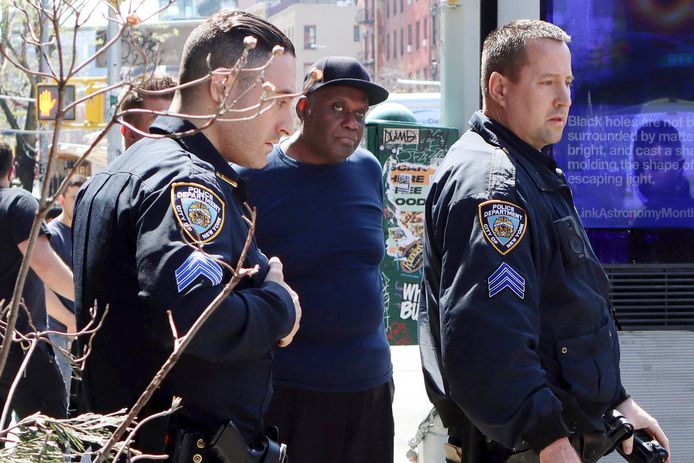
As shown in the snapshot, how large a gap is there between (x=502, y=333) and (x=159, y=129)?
108cm

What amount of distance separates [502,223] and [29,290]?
123 inches

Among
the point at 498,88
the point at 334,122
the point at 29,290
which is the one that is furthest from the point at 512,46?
the point at 29,290

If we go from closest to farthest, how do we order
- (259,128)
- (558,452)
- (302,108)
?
1. (259,128)
2. (558,452)
3. (302,108)

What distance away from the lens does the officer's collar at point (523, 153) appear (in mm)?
3219

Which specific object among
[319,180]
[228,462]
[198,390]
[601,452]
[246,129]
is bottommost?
[601,452]

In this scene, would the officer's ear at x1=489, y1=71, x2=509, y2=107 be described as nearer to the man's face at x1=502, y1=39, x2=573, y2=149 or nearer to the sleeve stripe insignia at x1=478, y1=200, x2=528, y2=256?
the man's face at x1=502, y1=39, x2=573, y2=149

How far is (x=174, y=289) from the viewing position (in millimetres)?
2314

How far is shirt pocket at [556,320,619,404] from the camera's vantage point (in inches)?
121

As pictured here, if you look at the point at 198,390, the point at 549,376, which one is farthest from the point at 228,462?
the point at 549,376

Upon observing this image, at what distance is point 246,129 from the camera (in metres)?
2.68

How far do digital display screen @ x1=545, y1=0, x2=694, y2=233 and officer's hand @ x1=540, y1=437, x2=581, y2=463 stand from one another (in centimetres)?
218

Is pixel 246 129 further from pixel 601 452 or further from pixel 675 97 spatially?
pixel 675 97

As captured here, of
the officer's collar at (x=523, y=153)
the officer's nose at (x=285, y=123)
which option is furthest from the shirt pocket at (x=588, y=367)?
the officer's nose at (x=285, y=123)

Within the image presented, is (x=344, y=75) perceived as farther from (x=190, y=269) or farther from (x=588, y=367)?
(x=190, y=269)
